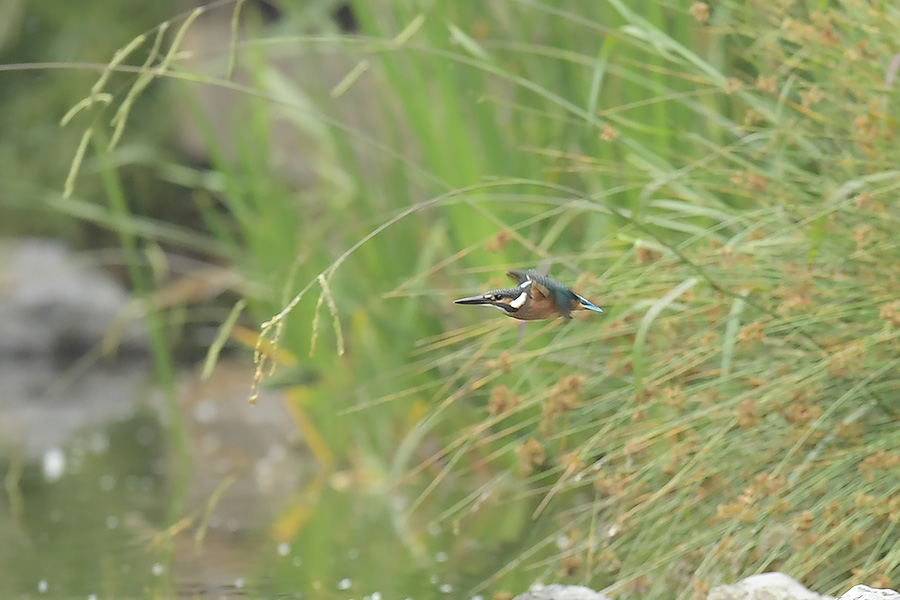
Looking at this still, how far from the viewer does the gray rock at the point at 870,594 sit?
1286 mm

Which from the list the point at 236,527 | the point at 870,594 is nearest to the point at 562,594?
the point at 870,594

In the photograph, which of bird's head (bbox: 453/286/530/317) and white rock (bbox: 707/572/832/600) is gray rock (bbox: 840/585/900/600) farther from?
bird's head (bbox: 453/286/530/317)

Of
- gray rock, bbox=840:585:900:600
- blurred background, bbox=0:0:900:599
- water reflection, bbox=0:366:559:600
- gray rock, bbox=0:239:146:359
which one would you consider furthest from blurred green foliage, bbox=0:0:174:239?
gray rock, bbox=840:585:900:600

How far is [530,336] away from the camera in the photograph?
1.94 metres

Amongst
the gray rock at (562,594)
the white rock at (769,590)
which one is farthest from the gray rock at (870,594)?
the gray rock at (562,594)

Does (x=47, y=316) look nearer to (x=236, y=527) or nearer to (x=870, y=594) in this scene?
(x=236, y=527)

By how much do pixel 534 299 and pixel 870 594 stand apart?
44 centimetres

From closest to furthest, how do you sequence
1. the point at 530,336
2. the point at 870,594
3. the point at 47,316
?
the point at 870,594 → the point at 530,336 → the point at 47,316

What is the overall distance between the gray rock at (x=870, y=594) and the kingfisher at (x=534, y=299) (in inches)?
15.6

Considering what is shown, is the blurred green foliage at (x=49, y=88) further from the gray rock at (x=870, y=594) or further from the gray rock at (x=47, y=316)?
the gray rock at (x=870, y=594)

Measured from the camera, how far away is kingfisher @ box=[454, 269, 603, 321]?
1.18m

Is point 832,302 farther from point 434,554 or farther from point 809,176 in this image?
point 434,554

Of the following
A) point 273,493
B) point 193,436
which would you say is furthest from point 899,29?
point 193,436

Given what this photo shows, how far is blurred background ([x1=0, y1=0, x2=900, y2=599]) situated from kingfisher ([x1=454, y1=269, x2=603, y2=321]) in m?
0.14
